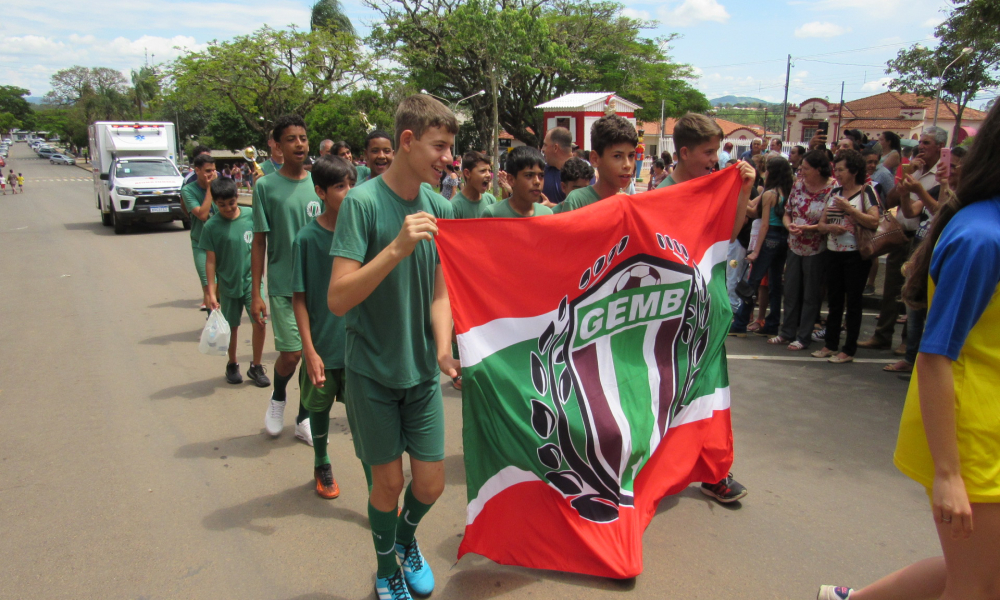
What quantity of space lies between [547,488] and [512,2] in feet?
141

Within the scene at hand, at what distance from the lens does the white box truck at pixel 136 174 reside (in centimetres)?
1698

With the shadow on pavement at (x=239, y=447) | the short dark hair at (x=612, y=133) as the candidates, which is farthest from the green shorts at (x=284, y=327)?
the short dark hair at (x=612, y=133)

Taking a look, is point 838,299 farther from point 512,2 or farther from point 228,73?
point 512,2

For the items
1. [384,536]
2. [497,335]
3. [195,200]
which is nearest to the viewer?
[384,536]

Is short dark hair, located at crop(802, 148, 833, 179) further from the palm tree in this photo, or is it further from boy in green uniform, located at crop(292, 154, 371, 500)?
the palm tree

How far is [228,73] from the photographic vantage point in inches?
1195

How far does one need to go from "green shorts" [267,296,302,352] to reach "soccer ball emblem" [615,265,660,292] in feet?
7.64

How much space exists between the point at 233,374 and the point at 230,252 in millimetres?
1116

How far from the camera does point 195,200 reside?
7.79 meters

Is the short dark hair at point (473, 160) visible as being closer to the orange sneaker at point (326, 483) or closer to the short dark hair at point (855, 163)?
the orange sneaker at point (326, 483)

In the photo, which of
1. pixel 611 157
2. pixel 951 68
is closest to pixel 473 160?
pixel 611 157

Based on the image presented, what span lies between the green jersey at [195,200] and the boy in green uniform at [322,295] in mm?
4486

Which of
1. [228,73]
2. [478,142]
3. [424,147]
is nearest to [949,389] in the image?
[424,147]

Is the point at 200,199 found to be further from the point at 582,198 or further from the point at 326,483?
the point at 582,198
